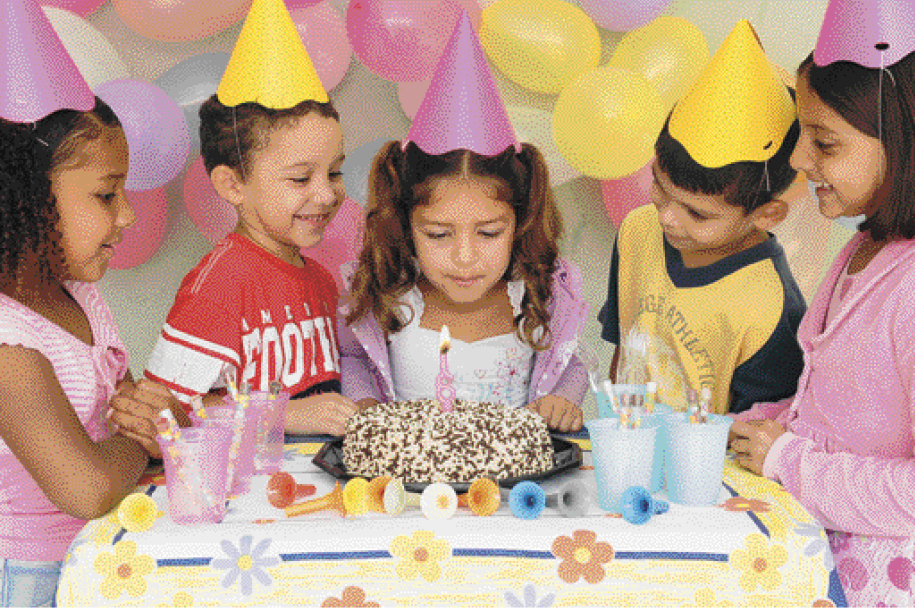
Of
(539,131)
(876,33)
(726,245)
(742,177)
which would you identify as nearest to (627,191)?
(539,131)

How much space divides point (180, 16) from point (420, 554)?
1.75m

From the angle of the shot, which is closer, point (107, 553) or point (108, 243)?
point (107, 553)

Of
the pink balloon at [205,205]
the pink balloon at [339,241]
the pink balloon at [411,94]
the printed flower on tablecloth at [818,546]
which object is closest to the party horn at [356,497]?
the printed flower on tablecloth at [818,546]

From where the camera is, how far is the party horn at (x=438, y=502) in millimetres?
927

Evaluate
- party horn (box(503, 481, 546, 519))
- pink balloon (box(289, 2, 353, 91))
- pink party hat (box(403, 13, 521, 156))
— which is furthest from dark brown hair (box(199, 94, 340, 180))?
party horn (box(503, 481, 546, 519))

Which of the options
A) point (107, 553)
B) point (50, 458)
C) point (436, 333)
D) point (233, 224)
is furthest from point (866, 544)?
point (233, 224)

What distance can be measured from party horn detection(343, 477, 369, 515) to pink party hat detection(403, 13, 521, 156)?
663mm

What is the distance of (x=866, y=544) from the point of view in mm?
1076

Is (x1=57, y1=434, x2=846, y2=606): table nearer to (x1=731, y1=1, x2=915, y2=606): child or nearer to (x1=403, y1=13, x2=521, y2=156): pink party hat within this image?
(x1=731, y1=1, x2=915, y2=606): child

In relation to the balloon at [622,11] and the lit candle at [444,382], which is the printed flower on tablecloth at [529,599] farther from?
the balloon at [622,11]

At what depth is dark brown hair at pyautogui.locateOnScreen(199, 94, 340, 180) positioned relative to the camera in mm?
1570

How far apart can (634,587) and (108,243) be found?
2.97 ft

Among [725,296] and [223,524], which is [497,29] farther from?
[223,524]

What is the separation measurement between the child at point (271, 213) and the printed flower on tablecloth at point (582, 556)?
0.75 metres
